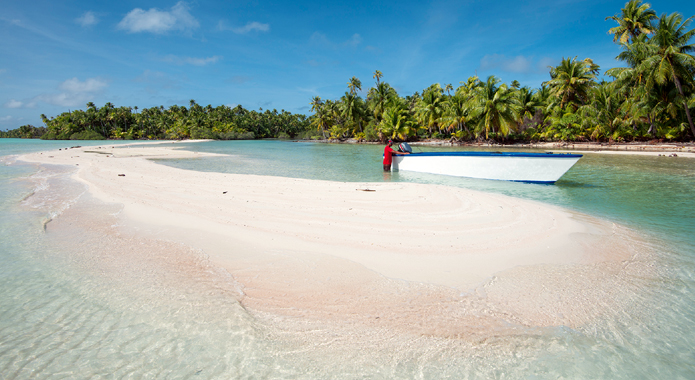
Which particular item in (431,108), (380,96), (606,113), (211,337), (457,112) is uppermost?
(380,96)

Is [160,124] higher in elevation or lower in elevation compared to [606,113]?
higher

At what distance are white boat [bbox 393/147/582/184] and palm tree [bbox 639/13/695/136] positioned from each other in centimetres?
1963

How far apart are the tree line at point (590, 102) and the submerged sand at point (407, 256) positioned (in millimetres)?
26106

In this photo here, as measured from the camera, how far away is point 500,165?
1162 cm

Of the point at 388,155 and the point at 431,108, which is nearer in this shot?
the point at 388,155

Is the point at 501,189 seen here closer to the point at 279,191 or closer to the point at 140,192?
the point at 279,191

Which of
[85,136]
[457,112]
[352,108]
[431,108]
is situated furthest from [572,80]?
[85,136]

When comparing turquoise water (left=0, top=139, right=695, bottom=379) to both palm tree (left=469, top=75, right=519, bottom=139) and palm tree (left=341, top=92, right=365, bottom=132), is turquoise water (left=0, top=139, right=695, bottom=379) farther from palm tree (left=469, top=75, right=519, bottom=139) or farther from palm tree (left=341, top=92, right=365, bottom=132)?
palm tree (left=341, top=92, right=365, bottom=132)

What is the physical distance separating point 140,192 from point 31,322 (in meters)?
6.43

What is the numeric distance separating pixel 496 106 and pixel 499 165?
24746 mm

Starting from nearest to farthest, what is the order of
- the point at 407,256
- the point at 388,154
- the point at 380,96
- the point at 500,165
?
the point at 407,256 < the point at 500,165 < the point at 388,154 < the point at 380,96

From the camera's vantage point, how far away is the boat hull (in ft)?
34.8

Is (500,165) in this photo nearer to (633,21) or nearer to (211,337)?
(211,337)

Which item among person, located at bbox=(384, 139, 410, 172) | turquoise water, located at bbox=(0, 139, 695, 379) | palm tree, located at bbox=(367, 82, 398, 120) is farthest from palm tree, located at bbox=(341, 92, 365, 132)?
turquoise water, located at bbox=(0, 139, 695, 379)
